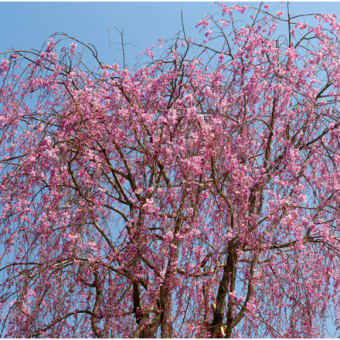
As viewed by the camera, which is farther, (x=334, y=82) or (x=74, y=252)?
(x=334, y=82)

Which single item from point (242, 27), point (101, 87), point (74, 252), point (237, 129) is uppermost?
point (242, 27)

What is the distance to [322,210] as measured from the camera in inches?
201

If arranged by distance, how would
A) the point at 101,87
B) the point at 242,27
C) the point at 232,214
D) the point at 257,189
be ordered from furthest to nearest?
the point at 242,27, the point at 101,87, the point at 257,189, the point at 232,214

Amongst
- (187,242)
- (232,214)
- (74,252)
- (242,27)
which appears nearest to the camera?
(74,252)

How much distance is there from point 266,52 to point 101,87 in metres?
1.95

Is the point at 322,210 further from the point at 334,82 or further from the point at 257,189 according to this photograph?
the point at 334,82

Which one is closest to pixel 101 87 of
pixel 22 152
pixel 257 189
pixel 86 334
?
pixel 22 152

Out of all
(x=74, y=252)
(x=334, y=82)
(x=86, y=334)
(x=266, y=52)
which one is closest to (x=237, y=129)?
(x=266, y=52)

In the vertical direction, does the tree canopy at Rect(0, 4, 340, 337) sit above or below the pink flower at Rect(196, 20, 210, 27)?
below

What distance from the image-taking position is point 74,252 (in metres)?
4.21

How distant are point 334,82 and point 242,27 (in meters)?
1.28

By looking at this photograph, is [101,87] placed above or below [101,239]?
above

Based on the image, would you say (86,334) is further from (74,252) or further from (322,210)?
(322,210)

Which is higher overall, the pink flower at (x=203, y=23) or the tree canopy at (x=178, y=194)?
the pink flower at (x=203, y=23)
